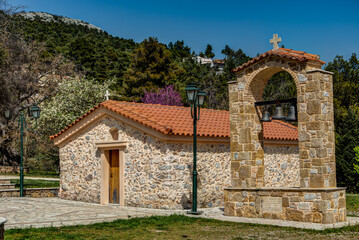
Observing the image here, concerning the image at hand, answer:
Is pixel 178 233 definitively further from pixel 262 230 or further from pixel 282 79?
pixel 282 79

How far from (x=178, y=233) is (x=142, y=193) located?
5.55 meters

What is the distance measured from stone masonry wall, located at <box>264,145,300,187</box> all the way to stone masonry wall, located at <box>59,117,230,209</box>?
7.98 ft

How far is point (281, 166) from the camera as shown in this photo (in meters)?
18.5

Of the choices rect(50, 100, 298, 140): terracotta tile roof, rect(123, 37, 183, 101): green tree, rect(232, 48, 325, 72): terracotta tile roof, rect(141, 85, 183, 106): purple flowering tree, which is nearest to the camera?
rect(232, 48, 325, 72): terracotta tile roof

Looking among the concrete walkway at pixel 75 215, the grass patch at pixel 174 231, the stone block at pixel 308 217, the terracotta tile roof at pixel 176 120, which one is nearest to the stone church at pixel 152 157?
the terracotta tile roof at pixel 176 120

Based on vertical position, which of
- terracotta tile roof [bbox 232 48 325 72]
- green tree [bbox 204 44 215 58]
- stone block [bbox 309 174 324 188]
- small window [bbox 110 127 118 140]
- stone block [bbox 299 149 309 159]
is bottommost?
stone block [bbox 309 174 324 188]

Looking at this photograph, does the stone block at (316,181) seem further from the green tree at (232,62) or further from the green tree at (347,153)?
the green tree at (232,62)

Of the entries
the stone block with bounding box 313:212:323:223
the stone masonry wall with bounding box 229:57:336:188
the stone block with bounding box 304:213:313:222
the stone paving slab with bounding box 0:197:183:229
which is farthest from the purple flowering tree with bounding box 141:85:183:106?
the stone block with bounding box 313:212:323:223

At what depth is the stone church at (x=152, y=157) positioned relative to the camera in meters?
14.7

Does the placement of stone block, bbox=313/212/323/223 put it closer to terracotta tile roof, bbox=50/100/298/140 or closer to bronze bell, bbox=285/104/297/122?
bronze bell, bbox=285/104/297/122

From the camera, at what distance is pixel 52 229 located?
10195 mm

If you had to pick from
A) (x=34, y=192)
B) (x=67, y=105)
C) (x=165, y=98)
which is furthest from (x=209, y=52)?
(x=34, y=192)

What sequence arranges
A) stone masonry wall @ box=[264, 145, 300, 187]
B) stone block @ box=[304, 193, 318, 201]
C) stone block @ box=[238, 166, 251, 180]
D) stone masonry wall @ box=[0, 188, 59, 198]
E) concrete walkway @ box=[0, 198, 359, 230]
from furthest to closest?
stone masonry wall @ box=[0, 188, 59, 198] < stone masonry wall @ box=[264, 145, 300, 187] < stone block @ box=[238, 166, 251, 180] < concrete walkway @ box=[0, 198, 359, 230] < stone block @ box=[304, 193, 318, 201]

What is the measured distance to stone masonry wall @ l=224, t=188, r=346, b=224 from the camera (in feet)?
35.7
